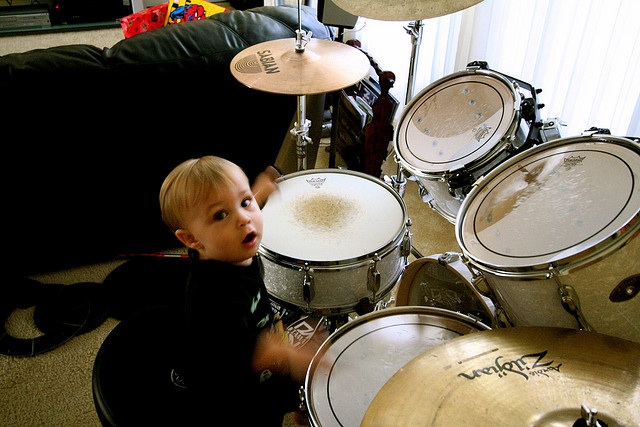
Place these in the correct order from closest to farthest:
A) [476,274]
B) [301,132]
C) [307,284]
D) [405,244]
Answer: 1. [476,274]
2. [307,284]
3. [405,244]
4. [301,132]

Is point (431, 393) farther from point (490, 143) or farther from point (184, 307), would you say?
point (490, 143)

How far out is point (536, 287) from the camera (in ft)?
3.10

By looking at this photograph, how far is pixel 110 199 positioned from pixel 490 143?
4.49ft

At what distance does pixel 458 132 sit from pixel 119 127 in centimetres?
113

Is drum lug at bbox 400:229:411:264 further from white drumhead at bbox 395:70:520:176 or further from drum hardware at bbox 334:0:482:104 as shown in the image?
drum hardware at bbox 334:0:482:104

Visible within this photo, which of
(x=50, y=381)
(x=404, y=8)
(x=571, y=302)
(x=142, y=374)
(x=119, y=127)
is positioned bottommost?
(x=50, y=381)

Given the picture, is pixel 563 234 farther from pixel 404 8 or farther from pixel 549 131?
pixel 404 8

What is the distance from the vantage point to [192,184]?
1.01 m

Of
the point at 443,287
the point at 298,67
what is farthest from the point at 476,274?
the point at 298,67

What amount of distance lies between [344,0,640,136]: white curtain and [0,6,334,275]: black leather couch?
0.63 meters

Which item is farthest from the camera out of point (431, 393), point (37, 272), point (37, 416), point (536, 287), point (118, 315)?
point (37, 272)

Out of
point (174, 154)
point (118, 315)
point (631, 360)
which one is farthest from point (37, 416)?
point (631, 360)

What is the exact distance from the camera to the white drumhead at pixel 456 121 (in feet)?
4.64

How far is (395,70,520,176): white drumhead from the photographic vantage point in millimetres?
1413
